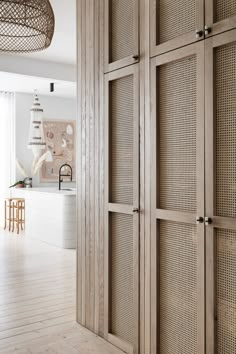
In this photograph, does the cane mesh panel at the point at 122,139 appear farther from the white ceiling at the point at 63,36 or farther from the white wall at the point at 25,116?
the white wall at the point at 25,116

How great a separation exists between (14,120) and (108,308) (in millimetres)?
6264

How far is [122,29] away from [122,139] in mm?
723

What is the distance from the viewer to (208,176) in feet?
6.77

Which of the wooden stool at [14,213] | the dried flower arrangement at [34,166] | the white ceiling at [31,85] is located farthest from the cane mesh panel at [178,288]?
the dried flower arrangement at [34,166]

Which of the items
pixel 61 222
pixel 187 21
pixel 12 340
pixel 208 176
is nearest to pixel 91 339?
pixel 12 340

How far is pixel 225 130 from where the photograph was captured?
78.8 inches

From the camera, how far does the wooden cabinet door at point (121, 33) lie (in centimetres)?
257

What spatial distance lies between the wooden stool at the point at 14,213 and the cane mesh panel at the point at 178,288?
5703 millimetres

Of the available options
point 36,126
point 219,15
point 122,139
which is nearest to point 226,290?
point 122,139

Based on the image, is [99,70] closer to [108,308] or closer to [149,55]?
[149,55]

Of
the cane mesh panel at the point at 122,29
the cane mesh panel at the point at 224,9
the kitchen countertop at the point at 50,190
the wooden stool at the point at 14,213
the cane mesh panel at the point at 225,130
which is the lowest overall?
the wooden stool at the point at 14,213

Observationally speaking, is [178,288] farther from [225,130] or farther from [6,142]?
[6,142]

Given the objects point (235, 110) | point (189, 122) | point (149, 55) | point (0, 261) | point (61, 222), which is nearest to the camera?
point (235, 110)

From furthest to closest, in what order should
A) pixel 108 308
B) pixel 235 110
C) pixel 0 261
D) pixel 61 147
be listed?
pixel 61 147 → pixel 0 261 → pixel 108 308 → pixel 235 110
